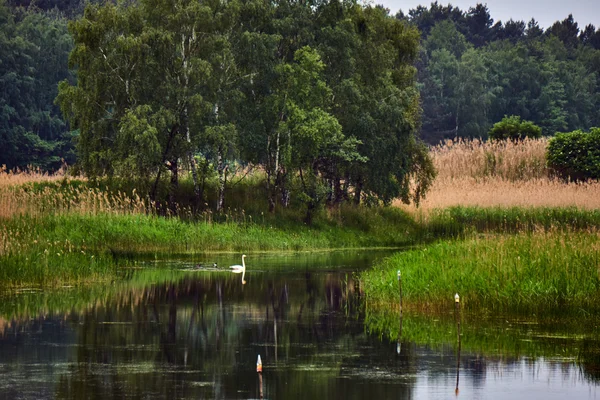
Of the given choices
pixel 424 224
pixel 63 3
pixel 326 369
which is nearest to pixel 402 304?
pixel 326 369

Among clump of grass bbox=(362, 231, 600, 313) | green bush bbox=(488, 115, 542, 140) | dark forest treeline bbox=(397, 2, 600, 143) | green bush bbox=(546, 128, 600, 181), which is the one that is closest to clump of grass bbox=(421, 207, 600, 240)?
green bush bbox=(546, 128, 600, 181)

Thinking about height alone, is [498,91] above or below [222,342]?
above

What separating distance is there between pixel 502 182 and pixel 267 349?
4090cm

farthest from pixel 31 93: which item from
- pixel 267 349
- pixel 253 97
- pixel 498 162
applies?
pixel 267 349

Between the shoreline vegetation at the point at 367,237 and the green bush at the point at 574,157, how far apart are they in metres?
1.08

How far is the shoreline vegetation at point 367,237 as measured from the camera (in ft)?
78.1

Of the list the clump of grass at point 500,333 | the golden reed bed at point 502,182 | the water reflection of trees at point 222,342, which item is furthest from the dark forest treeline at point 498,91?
the clump of grass at point 500,333

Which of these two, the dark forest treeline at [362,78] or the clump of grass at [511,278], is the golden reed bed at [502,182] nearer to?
the dark forest treeline at [362,78]

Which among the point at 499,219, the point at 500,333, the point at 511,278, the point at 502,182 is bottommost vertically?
the point at 500,333

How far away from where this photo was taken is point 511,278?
23.7 meters

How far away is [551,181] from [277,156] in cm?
1722

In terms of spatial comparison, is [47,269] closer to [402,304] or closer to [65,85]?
[402,304]

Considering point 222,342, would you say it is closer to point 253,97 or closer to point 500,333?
point 500,333

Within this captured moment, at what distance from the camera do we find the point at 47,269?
95.0 ft
